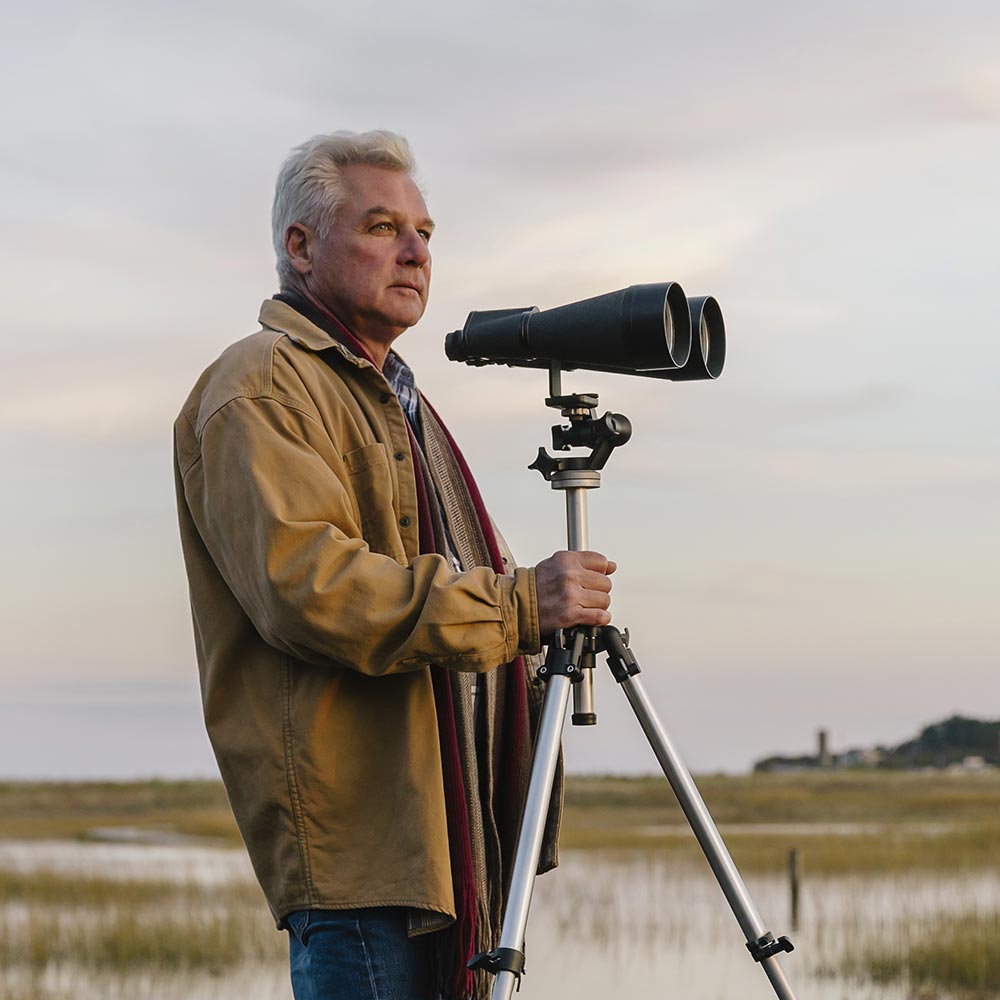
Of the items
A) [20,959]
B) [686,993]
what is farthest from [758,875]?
[20,959]

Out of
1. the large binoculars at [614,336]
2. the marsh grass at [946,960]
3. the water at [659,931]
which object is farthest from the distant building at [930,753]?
the large binoculars at [614,336]

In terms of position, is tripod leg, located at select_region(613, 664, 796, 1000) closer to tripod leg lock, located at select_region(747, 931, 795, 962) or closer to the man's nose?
tripod leg lock, located at select_region(747, 931, 795, 962)

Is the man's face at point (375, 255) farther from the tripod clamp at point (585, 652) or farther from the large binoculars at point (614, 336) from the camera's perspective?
the tripod clamp at point (585, 652)

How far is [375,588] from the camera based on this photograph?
2113 mm

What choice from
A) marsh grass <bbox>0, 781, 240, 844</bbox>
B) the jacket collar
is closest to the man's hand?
the jacket collar

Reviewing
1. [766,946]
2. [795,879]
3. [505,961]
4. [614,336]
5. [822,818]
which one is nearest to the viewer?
[505,961]

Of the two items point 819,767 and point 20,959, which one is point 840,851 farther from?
point 819,767

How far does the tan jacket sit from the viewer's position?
6.93 feet

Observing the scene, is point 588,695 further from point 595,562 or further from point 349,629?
point 349,629

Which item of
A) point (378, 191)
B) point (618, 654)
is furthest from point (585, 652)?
point (378, 191)

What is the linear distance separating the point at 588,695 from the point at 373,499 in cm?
47

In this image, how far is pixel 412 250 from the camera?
2.47 m

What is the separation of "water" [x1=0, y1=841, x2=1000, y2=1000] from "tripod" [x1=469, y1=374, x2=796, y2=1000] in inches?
180

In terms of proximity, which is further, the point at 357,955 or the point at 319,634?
the point at 357,955
